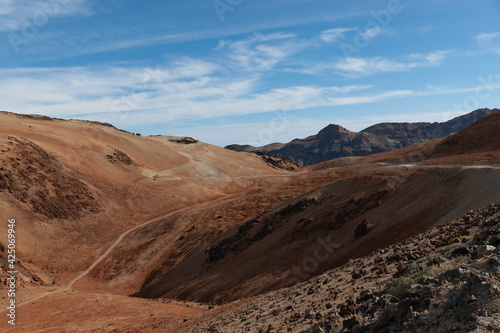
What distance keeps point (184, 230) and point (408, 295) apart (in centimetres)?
2937

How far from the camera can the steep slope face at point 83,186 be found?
112ft

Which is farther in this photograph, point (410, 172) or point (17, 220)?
point (17, 220)

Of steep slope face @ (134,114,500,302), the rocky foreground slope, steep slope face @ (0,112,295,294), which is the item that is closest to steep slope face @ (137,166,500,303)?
steep slope face @ (134,114,500,302)

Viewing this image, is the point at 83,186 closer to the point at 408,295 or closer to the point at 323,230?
the point at 323,230

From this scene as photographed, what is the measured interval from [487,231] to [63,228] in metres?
38.2

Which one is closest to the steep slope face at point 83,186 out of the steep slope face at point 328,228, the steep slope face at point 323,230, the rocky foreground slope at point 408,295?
the steep slope face at point 328,228

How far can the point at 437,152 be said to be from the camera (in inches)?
1777

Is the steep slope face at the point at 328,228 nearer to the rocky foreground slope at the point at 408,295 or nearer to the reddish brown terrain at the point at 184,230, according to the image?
the reddish brown terrain at the point at 184,230

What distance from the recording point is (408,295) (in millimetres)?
7504

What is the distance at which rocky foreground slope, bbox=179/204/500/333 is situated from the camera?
6.50 metres

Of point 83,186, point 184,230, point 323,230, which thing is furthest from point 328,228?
point 83,186

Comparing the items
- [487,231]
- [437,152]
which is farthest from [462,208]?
[437,152]

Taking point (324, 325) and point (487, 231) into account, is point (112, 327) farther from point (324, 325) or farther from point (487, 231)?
point (487, 231)

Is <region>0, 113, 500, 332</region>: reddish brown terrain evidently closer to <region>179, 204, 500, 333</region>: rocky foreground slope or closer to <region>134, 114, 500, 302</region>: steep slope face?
<region>134, 114, 500, 302</region>: steep slope face
